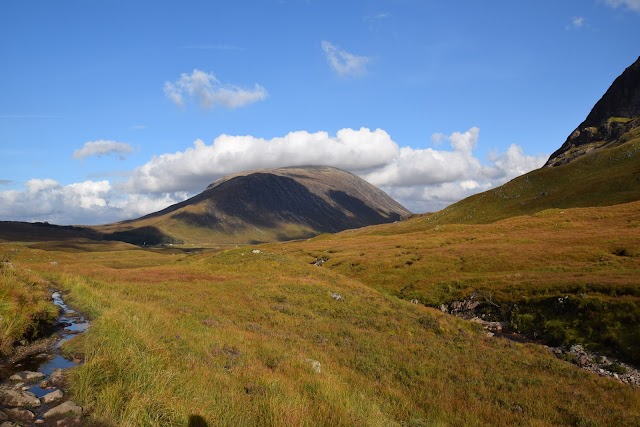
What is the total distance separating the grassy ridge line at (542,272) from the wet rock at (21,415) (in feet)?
95.2

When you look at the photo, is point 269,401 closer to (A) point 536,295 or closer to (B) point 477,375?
(B) point 477,375

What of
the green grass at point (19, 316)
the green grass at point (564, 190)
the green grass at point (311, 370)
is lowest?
the green grass at point (311, 370)

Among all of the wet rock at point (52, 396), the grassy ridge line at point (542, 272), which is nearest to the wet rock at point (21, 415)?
the wet rock at point (52, 396)

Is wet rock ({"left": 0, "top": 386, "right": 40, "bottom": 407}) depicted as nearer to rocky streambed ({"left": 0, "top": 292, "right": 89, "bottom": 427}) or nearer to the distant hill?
rocky streambed ({"left": 0, "top": 292, "right": 89, "bottom": 427})

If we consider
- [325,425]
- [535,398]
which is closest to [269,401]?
[325,425]

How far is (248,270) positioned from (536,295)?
123 ft

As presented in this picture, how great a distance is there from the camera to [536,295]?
34844 millimetres

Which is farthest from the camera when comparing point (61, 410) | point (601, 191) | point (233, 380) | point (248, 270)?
point (601, 191)

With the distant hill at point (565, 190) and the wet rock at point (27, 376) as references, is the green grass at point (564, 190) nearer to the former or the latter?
the distant hill at point (565, 190)

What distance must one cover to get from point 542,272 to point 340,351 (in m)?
33.1

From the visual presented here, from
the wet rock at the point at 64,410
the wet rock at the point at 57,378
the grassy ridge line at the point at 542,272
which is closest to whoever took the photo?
the wet rock at the point at 64,410

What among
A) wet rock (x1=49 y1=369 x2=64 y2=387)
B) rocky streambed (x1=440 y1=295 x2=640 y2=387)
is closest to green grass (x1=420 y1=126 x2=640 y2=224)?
rocky streambed (x1=440 y1=295 x2=640 y2=387)

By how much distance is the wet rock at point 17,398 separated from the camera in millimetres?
9031

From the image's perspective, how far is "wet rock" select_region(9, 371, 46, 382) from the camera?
10.7 m
